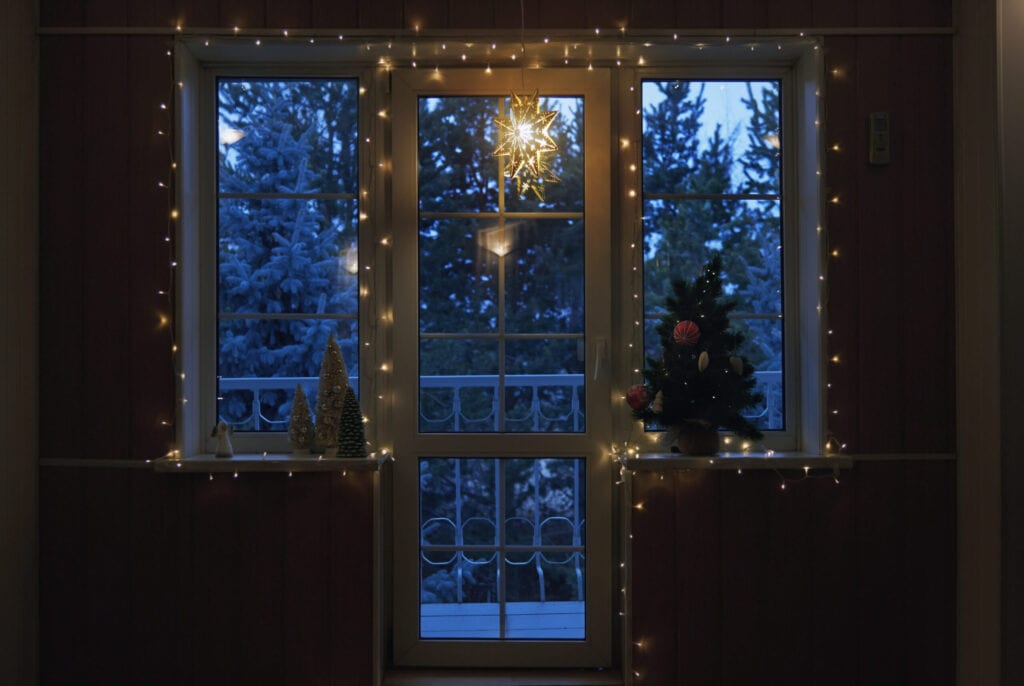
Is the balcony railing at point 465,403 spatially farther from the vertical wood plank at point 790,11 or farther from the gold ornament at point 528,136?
the vertical wood plank at point 790,11

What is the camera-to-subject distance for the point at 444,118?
3.02 meters

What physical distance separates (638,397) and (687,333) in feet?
0.97

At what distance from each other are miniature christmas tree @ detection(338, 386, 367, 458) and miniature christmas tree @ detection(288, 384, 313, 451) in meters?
0.15

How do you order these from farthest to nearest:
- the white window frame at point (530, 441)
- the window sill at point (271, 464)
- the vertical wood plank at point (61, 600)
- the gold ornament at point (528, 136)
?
the white window frame at point (530, 441) < the vertical wood plank at point (61, 600) < the window sill at point (271, 464) < the gold ornament at point (528, 136)

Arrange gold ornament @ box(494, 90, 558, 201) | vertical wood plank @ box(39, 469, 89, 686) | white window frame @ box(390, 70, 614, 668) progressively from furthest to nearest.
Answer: white window frame @ box(390, 70, 614, 668), vertical wood plank @ box(39, 469, 89, 686), gold ornament @ box(494, 90, 558, 201)

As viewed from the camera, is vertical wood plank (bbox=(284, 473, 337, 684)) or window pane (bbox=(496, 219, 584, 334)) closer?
vertical wood plank (bbox=(284, 473, 337, 684))

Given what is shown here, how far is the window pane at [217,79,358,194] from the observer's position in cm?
304

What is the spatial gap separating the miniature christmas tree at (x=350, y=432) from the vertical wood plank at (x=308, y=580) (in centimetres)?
11

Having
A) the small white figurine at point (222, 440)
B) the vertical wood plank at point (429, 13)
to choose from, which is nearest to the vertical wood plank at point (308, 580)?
the small white figurine at point (222, 440)

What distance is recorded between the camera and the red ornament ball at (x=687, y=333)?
2756 mm

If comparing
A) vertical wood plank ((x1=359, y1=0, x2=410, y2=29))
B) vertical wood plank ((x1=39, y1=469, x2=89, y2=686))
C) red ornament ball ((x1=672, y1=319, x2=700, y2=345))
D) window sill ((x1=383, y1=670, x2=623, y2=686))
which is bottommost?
window sill ((x1=383, y1=670, x2=623, y2=686))

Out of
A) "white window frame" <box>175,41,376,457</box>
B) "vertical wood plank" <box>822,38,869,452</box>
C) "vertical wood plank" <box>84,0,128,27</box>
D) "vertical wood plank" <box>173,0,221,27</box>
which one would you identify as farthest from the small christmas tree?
"vertical wood plank" <box>84,0,128,27</box>

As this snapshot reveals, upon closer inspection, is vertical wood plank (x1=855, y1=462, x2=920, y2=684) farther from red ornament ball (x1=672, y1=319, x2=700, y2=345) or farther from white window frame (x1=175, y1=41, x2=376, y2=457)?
white window frame (x1=175, y1=41, x2=376, y2=457)

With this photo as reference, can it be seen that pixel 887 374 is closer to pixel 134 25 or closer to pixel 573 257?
pixel 573 257
